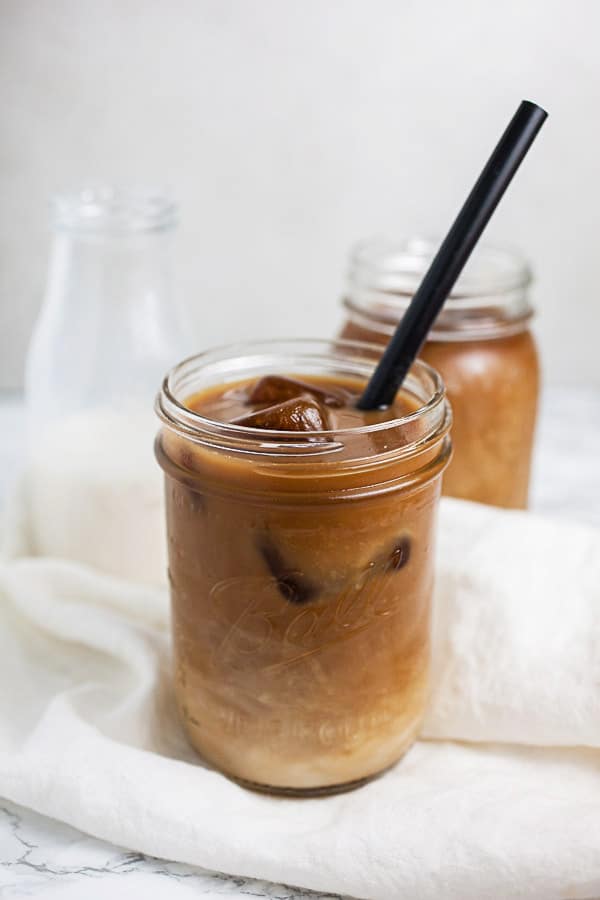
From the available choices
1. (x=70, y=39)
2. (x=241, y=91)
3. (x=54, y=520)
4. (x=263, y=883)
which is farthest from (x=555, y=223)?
(x=263, y=883)

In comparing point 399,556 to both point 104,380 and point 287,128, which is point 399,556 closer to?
point 104,380

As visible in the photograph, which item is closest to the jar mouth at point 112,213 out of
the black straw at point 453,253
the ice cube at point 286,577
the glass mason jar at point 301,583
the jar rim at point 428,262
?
the jar rim at point 428,262

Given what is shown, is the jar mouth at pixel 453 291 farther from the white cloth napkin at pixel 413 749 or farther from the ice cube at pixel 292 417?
the ice cube at pixel 292 417

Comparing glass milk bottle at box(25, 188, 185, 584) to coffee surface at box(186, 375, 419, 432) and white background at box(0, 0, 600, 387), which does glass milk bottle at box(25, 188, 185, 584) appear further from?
white background at box(0, 0, 600, 387)

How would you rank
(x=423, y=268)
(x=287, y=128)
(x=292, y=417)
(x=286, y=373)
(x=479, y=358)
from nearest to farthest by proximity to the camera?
(x=292, y=417)
(x=286, y=373)
(x=479, y=358)
(x=423, y=268)
(x=287, y=128)

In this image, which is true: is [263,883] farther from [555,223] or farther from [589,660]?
[555,223]

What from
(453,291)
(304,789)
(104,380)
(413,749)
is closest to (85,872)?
(304,789)

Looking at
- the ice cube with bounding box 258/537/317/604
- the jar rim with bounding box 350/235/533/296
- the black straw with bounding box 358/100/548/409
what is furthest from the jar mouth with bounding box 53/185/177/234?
the ice cube with bounding box 258/537/317/604
